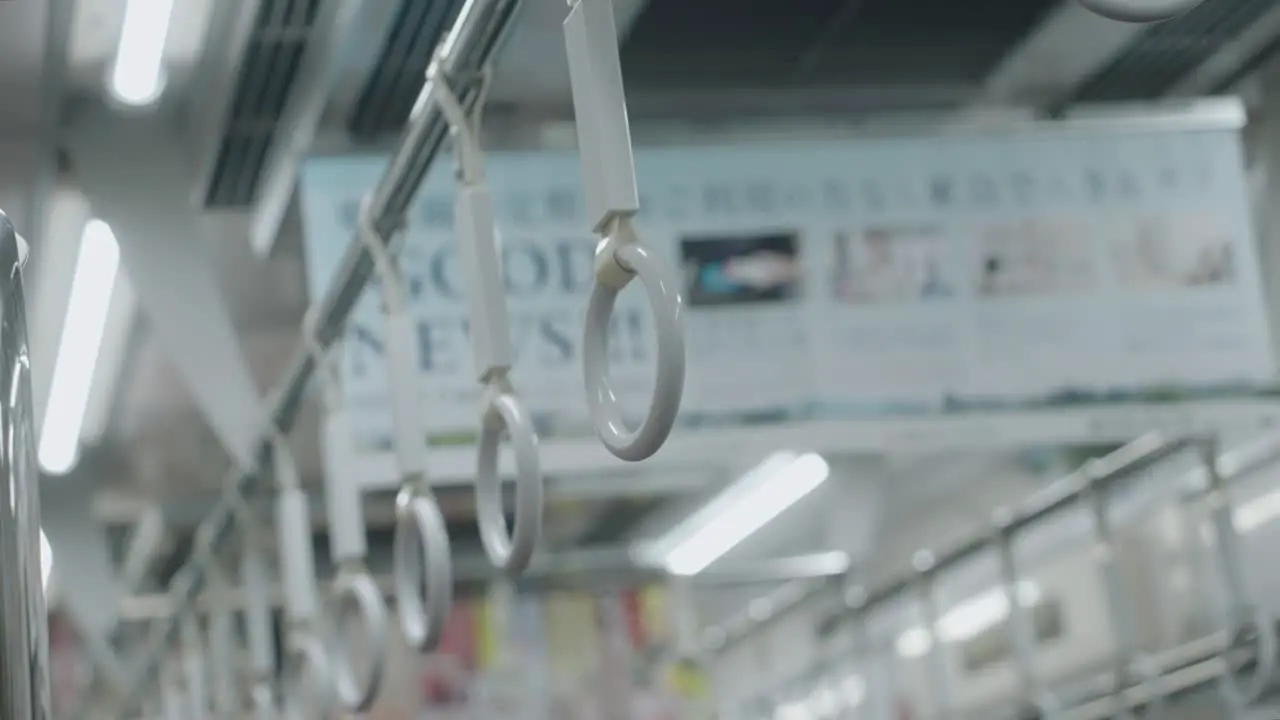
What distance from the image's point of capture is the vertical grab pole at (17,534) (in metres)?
1.85

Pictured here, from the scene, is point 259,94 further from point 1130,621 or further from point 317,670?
point 1130,621

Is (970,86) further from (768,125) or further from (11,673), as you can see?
(11,673)

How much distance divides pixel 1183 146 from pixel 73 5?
3594 mm

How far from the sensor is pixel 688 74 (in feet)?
23.2

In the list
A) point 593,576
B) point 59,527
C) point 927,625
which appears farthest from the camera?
point 59,527

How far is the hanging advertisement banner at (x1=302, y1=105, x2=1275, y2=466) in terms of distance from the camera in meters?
6.44

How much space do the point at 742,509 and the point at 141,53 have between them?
6629 millimetres

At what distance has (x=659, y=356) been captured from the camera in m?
2.41

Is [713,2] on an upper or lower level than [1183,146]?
upper

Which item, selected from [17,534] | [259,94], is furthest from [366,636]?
[259,94]

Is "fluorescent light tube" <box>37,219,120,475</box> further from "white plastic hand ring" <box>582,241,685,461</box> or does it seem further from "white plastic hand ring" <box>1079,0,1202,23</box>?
"white plastic hand ring" <box>1079,0,1202,23</box>

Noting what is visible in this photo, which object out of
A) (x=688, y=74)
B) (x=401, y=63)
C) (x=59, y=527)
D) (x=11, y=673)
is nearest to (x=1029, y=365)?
(x=688, y=74)

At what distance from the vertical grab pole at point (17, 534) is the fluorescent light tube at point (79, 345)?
5458 mm

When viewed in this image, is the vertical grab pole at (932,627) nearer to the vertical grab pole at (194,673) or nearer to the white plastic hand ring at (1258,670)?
the white plastic hand ring at (1258,670)
